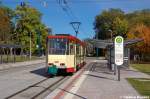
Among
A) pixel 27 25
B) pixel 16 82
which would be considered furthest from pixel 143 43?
pixel 16 82

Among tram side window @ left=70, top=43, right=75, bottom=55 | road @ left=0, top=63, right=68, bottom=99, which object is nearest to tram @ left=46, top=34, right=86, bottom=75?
tram side window @ left=70, top=43, right=75, bottom=55

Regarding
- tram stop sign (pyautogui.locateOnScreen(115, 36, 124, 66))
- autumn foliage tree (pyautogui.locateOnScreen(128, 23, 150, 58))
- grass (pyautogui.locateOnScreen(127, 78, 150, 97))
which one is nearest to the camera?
grass (pyautogui.locateOnScreen(127, 78, 150, 97))

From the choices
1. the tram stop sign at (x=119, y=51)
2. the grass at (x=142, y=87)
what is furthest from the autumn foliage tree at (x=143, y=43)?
the grass at (x=142, y=87)

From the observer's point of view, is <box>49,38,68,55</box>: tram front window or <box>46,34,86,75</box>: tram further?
<box>49,38,68,55</box>: tram front window

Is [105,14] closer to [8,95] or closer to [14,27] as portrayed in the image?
[14,27]

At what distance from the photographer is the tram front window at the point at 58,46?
107 ft

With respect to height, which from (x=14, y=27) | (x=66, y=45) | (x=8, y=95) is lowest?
(x=8, y=95)

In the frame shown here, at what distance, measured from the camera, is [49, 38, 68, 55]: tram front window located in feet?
107

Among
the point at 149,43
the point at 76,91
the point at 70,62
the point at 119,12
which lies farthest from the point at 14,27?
the point at 76,91

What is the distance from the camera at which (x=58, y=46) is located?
3262 centimetres

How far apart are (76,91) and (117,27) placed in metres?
116

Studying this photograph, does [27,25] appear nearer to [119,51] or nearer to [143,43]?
[143,43]

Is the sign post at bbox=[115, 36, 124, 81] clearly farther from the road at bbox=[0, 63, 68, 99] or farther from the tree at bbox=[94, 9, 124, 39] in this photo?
the tree at bbox=[94, 9, 124, 39]

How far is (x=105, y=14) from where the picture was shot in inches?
6348
